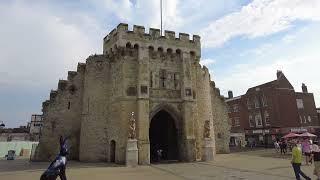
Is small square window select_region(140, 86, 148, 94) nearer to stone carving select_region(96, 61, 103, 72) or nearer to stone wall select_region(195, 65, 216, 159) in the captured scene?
stone carving select_region(96, 61, 103, 72)

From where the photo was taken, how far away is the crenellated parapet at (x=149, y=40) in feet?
77.2

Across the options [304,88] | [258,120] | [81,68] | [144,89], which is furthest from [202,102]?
[304,88]

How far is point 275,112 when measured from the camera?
44.7 m

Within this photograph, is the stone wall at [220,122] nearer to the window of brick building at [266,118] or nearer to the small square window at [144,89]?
the small square window at [144,89]

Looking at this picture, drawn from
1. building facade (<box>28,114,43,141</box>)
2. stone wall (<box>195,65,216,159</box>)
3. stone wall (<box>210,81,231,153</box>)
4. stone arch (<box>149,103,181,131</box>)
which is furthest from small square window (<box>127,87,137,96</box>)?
building facade (<box>28,114,43,141</box>)

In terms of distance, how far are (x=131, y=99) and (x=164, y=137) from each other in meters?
6.90

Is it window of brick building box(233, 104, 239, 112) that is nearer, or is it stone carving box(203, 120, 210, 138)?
stone carving box(203, 120, 210, 138)

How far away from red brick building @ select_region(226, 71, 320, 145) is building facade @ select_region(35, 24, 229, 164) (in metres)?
22.1

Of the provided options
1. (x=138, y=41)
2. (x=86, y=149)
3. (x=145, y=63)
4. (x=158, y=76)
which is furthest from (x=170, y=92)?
(x=86, y=149)

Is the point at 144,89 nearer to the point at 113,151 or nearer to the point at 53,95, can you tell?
the point at 113,151

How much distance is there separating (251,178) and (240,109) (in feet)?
135

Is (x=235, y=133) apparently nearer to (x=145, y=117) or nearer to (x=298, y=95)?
(x=298, y=95)

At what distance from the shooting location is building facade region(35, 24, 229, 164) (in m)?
22.7

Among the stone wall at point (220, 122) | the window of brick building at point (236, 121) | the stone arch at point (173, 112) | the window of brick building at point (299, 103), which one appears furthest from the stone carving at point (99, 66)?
the window of brick building at point (299, 103)
